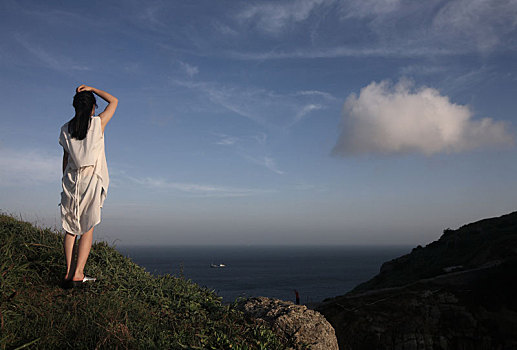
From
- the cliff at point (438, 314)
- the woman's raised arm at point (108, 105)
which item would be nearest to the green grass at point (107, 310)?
the woman's raised arm at point (108, 105)

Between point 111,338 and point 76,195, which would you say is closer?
point 111,338

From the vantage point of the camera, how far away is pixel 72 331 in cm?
456

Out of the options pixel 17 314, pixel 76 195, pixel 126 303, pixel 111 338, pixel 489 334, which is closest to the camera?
pixel 111 338

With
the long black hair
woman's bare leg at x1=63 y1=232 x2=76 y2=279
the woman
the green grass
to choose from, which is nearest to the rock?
the green grass

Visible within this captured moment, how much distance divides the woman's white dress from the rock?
3.09m

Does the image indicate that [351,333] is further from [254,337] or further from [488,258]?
[488,258]

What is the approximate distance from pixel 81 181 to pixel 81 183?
34 millimetres

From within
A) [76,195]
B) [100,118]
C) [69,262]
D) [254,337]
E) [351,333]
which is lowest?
[351,333]

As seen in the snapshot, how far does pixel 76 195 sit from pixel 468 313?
31.3ft

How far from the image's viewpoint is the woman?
6.23 metres

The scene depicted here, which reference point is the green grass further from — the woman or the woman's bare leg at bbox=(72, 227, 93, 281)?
the woman

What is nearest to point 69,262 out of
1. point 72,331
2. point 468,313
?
point 72,331

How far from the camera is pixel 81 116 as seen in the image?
630 cm

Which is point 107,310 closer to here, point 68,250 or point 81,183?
point 68,250
